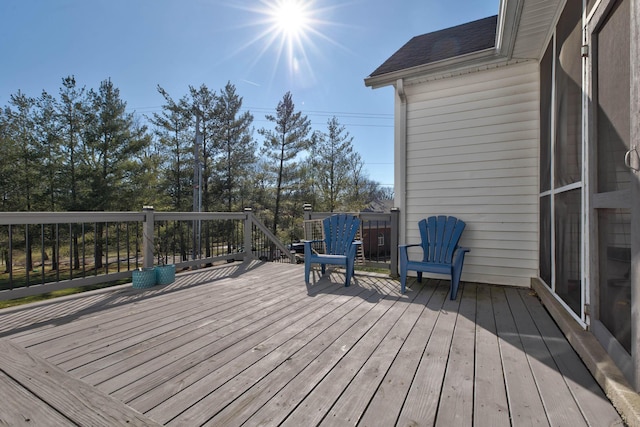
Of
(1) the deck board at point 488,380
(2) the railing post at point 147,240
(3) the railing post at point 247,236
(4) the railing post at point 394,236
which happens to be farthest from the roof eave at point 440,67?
(2) the railing post at point 147,240

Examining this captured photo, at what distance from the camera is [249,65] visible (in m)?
9.22

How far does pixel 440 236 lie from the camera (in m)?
3.48

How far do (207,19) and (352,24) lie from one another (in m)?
3.10

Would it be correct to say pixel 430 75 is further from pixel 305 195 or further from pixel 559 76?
pixel 305 195

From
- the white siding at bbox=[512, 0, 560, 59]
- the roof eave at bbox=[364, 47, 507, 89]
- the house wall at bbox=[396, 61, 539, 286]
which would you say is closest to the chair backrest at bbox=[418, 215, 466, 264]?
the house wall at bbox=[396, 61, 539, 286]

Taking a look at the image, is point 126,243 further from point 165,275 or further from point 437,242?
point 437,242

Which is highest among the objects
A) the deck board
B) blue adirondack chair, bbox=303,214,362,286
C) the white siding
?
the white siding

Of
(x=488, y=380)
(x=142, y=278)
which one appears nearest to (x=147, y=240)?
(x=142, y=278)

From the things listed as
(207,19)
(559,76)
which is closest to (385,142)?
(207,19)

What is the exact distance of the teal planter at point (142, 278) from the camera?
10.8 feet

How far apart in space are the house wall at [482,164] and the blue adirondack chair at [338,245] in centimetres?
83

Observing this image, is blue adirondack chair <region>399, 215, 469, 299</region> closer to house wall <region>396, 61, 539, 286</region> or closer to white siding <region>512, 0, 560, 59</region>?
house wall <region>396, 61, 539, 286</region>

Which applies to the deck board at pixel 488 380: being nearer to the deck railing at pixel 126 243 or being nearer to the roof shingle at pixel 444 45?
the roof shingle at pixel 444 45

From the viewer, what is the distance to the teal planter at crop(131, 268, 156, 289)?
3291 mm
